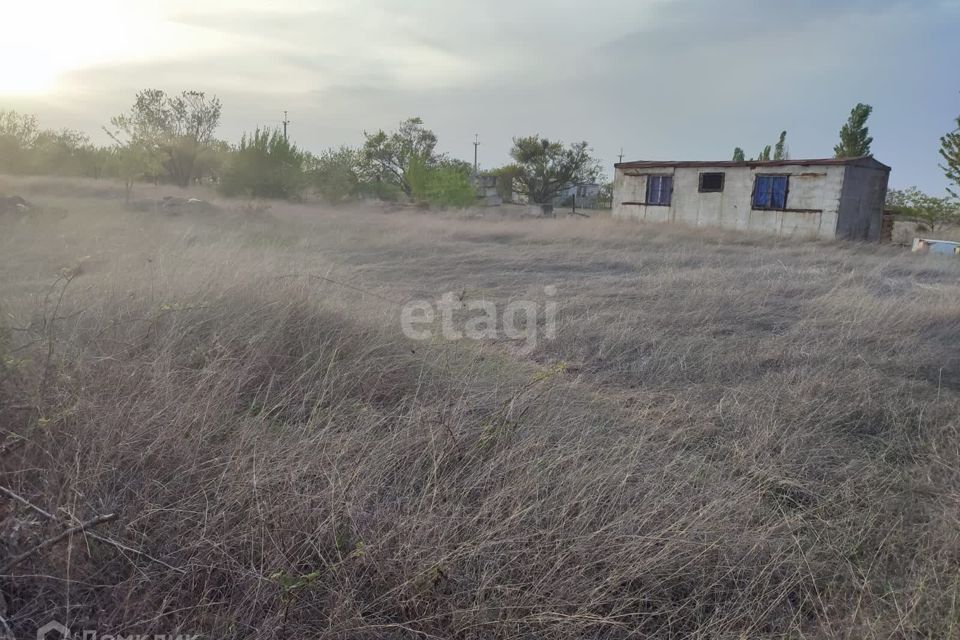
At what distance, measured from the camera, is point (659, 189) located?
60.0 ft

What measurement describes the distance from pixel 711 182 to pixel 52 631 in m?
18.3

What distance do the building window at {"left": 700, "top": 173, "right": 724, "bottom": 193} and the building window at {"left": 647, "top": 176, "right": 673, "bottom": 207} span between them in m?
1.04

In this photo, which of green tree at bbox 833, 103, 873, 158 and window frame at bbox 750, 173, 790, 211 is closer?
window frame at bbox 750, 173, 790, 211

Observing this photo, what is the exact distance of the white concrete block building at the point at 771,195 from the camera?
14453mm

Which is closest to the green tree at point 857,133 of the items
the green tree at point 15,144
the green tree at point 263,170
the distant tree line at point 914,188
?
the distant tree line at point 914,188

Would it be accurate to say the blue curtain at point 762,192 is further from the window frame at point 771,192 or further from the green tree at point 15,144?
the green tree at point 15,144

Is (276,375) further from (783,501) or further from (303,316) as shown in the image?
(783,501)

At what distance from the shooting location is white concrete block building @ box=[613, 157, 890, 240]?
1445 cm

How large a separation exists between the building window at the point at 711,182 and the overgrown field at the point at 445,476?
44.1ft

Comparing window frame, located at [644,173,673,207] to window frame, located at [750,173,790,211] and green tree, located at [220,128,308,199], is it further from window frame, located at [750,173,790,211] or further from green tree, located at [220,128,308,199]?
green tree, located at [220,128,308,199]

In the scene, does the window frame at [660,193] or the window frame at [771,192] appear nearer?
the window frame at [771,192]

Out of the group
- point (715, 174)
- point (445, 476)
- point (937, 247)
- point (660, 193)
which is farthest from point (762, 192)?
point (445, 476)

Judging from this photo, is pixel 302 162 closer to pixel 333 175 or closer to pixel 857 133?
pixel 333 175

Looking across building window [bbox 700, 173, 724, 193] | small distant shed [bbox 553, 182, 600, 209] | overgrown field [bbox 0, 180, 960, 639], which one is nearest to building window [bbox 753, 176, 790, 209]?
building window [bbox 700, 173, 724, 193]
